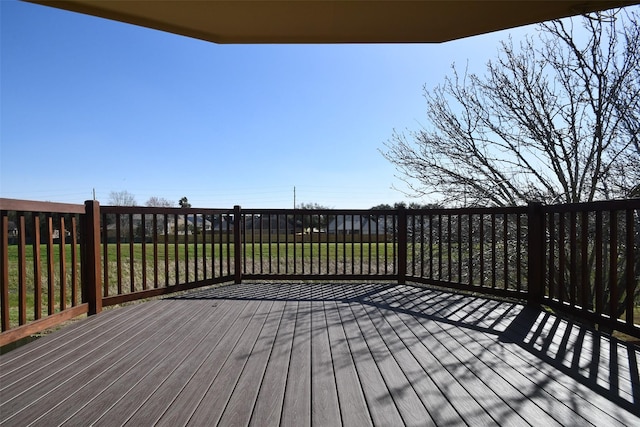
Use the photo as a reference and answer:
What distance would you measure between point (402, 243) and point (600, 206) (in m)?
2.13

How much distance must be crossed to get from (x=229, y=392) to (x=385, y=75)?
20.7 ft

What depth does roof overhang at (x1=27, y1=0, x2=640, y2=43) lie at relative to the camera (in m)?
2.88

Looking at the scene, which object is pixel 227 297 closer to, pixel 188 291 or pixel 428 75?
pixel 188 291

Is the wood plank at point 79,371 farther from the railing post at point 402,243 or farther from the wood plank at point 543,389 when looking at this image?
the railing post at point 402,243

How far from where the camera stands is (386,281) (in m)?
4.57

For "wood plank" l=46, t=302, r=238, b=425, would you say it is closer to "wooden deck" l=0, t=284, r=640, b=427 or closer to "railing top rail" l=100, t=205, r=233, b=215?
"wooden deck" l=0, t=284, r=640, b=427

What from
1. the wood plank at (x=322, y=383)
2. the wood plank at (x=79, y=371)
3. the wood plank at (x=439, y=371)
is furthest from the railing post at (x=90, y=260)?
the wood plank at (x=439, y=371)

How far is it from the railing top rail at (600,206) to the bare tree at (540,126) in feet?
8.57

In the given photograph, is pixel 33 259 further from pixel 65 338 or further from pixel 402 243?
pixel 402 243

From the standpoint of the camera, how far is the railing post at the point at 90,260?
2.90 meters

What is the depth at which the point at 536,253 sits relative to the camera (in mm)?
3080

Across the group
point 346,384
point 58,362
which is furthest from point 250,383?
point 58,362

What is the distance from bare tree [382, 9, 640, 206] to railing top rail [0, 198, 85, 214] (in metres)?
4.74

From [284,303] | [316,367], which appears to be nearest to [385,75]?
[284,303]
